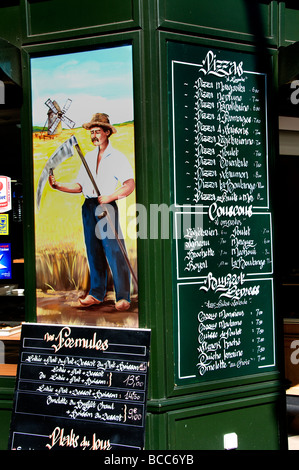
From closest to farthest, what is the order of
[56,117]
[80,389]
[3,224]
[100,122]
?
[80,389], [100,122], [56,117], [3,224]

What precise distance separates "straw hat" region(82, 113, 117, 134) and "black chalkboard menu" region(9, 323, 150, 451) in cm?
149

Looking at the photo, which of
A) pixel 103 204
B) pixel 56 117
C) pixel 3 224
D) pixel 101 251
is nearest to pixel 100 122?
pixel 56 117

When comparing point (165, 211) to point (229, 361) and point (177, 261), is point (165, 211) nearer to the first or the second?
point (177, 261)

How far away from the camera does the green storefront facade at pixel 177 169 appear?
13.1ft

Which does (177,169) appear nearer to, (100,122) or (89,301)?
(100,122)

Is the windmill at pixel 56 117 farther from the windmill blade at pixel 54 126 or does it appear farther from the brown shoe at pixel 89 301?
the brown shoe at pixel 89 301

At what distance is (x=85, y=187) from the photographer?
4.19 m

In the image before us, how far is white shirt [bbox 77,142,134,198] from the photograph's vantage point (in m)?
4.09

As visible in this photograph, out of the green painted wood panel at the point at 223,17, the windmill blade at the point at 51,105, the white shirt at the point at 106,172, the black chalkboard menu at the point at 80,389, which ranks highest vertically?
the green painted wood panel at the point at 223,17

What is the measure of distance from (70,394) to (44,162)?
176cm

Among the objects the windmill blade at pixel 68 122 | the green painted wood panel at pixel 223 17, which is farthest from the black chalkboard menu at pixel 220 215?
the windmill blade at pixel 68 122

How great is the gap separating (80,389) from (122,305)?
68 centimetres

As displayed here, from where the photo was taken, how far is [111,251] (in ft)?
13.6
